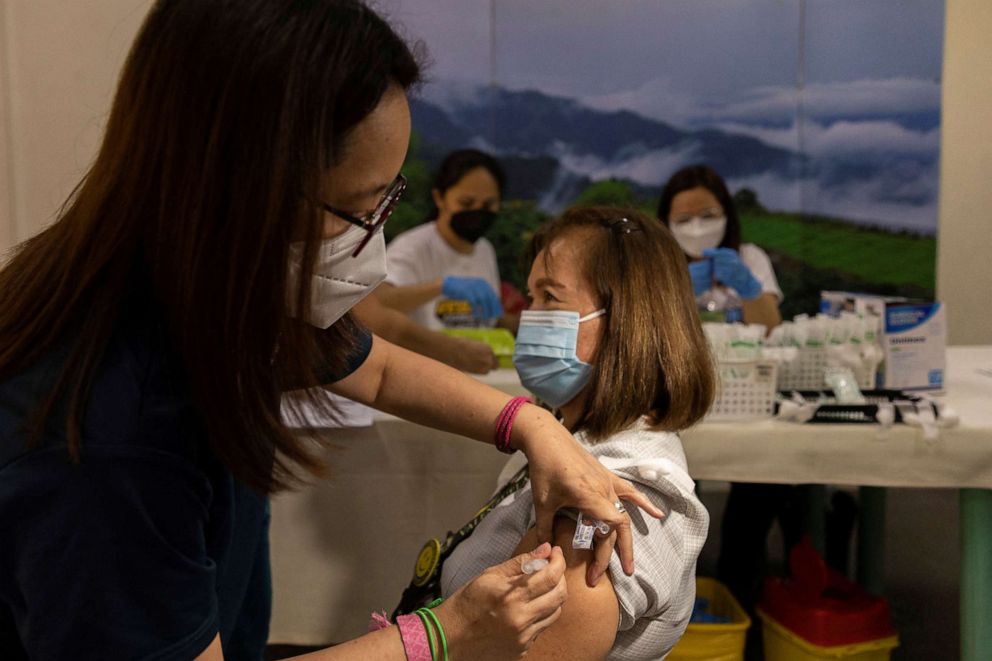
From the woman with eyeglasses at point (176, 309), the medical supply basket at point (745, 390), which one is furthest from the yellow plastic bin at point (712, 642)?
the woman with eyeglasses at point (176, 309)

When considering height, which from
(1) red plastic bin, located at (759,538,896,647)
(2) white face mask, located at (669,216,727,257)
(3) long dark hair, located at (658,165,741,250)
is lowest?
(1) red plastic bin, located at (759,538,896,647)

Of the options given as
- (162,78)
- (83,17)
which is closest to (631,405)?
(162,78)

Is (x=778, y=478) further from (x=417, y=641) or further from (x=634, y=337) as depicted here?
(x=417, y=641)

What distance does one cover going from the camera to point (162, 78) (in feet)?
2.60

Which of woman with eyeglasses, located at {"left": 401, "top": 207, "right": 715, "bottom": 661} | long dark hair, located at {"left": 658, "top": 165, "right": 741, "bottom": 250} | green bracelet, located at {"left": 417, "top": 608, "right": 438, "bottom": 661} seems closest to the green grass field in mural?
long dark hair, located at {"left": 658, "top": 165, "right": 741, "bottom": 250}

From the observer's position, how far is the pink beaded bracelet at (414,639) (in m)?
0.94

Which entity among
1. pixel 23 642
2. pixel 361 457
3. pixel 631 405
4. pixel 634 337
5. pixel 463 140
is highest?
pixel 463 140

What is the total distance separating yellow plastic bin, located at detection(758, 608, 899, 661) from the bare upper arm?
135 cm

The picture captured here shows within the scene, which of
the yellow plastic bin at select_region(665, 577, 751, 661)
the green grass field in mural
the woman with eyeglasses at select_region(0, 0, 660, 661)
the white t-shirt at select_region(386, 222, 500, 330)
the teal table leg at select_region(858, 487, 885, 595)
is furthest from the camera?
the green grass field in mural

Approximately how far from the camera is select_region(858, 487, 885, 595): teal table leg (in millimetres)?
2890

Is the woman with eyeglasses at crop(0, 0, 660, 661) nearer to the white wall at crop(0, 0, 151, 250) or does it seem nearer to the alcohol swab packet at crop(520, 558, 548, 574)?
the alcohol swab packet at crop(520, 558, 548, 574)

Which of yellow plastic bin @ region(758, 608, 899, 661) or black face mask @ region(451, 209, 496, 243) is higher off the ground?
black face mask @ region(451, 209, 496, 243)

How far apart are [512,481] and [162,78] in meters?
0.99

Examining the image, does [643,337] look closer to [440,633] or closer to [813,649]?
[440,633]
